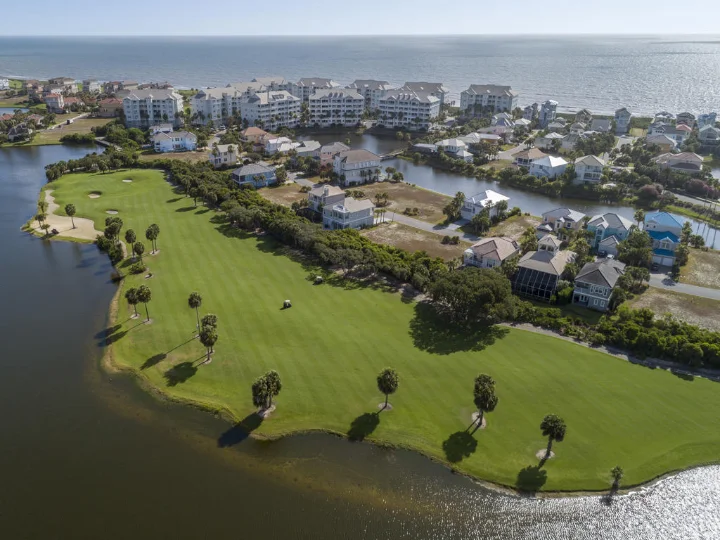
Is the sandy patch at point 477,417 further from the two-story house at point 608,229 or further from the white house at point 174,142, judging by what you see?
the white house at point 174,142

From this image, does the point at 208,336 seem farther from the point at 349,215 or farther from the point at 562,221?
the point at 562,221

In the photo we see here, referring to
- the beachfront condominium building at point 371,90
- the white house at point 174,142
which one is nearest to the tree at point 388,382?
the white house at point 174,142

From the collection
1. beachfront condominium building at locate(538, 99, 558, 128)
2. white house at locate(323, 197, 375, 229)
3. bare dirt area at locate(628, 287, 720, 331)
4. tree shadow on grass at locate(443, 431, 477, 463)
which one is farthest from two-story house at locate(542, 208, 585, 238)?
beachfront condominium building at locate(538, 99, 558, 128)

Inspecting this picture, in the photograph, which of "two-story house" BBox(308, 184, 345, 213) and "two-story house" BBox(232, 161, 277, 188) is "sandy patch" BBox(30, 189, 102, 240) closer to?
"two-story house" BBox(232, 161, 277, 188)

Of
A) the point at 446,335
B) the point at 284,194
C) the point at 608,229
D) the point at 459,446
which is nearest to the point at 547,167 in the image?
the point at 608,229

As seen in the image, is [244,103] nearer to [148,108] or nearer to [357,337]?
[148,108]

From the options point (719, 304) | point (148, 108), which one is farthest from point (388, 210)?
point (148, 108)
